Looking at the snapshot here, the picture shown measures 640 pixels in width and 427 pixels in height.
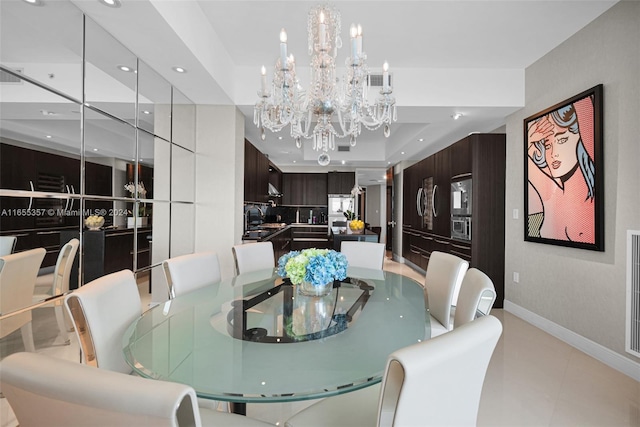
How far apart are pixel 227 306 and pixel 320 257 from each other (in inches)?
21.8

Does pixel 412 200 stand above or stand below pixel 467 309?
above

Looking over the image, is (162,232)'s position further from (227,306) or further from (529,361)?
(529,361)

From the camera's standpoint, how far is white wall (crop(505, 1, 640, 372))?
8.45ft

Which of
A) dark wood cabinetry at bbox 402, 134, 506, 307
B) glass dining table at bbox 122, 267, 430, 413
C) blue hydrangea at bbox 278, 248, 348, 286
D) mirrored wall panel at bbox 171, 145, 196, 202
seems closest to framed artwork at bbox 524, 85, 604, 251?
dark wood cabinetry at bbox 402, 134, 506, 307

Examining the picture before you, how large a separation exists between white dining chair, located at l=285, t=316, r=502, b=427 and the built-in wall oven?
3932 mm

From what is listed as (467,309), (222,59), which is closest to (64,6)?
(222,59)

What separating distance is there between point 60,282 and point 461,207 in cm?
459

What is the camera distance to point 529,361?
2.79m

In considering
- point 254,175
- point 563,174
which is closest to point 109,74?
point 254,175

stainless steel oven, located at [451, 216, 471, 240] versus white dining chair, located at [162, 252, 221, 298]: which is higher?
stainless steel oven, located at [451, 216, 471, 240]

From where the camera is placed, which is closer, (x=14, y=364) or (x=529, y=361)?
(x=14, y=364)

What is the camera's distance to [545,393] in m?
2.29

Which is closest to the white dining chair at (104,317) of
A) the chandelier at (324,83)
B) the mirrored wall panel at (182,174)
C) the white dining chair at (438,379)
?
the white dining chair at (438,379)

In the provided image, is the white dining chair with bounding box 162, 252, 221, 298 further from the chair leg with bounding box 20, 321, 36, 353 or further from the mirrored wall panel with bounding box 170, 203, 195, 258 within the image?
the mirrored wall panel with bounding box 170, 203, 195, 258
